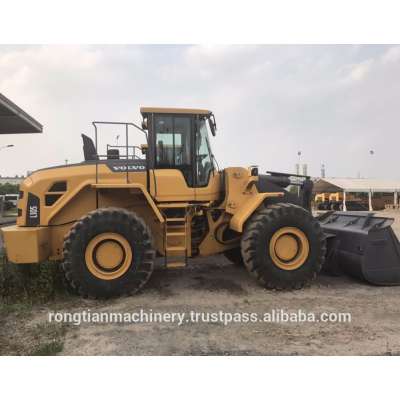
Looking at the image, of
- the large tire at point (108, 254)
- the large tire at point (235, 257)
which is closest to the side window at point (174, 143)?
the large tire at point (108, 254)

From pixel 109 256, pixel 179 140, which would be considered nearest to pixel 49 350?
pixel 109 256

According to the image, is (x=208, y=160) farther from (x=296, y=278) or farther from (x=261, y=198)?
(x=296, y=278)

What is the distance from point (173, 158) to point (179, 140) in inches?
12.9

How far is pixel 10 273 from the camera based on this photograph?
5566 mm

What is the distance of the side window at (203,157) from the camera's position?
6.03 m

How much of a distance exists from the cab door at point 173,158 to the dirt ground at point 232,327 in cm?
163

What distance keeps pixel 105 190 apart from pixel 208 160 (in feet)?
6.11

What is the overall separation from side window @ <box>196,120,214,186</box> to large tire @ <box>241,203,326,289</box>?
1.13 meters

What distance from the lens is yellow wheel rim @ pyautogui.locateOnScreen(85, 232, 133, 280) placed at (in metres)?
5.06

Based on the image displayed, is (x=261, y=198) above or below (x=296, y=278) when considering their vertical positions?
above

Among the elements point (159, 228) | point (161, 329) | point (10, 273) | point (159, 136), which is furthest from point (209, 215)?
point (10, 273)

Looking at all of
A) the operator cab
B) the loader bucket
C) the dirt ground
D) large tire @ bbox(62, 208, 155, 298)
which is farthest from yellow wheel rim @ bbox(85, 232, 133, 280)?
the loader bucket

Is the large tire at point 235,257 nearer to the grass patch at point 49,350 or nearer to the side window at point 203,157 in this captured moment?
the side window at point 203,157

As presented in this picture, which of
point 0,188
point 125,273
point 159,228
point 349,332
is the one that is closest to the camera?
point 349,332
